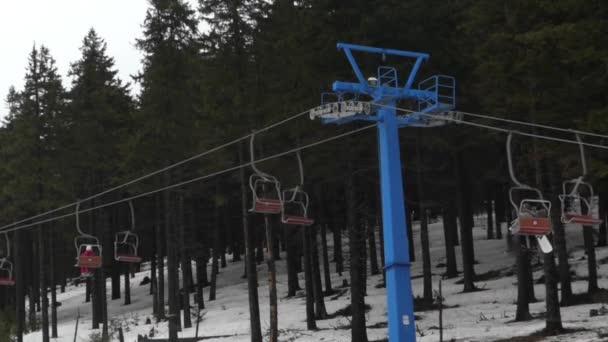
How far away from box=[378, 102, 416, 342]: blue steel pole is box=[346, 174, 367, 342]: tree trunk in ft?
26.2

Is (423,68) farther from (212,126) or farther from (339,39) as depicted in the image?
(212,126)

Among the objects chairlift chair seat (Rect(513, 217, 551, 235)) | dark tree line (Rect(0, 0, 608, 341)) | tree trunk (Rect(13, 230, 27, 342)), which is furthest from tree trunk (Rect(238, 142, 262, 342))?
tree trunk (Rect(13, 230, 27, 342))

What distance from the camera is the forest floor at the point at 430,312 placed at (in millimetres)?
23875

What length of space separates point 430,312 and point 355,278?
20.7ft

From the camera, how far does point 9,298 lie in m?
64.2

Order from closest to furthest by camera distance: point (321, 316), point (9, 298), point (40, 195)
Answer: point (321, 316) → point (40, 195) → point (9, 298)

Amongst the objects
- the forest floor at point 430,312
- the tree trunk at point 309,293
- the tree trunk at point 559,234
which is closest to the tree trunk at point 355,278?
the forest floor at point 430,312

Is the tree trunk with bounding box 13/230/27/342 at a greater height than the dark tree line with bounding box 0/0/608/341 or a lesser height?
lesser

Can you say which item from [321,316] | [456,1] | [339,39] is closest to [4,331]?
[321,316]

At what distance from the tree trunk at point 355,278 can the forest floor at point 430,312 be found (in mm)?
1601

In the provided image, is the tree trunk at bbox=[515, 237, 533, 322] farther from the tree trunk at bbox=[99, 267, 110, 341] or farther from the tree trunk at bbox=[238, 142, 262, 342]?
the tree trunk at bbox=[99, 267, 110, 341]

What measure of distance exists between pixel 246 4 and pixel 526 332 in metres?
14.9

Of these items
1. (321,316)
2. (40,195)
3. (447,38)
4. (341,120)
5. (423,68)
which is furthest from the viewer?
(40,195)

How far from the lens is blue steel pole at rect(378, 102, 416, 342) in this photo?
52.4ft
